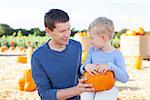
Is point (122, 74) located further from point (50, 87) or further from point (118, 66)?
point (50, 87)

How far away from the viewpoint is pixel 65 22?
10.8 ft

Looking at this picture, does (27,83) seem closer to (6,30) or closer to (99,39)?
(99,39)

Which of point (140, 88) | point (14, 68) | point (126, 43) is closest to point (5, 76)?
point (14, 68)

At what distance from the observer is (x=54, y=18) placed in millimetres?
3299

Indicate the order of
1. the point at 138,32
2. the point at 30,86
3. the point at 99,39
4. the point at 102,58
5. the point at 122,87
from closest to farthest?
the point at 99,39
the point at 102,58
the point at 30,86
the point at 122,87
the point at 138,32

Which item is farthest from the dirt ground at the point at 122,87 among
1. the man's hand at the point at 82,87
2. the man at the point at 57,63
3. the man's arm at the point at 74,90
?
the man's hand at the point at 82,87

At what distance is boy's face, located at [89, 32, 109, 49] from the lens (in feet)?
11.0

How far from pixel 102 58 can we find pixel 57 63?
1.21ft

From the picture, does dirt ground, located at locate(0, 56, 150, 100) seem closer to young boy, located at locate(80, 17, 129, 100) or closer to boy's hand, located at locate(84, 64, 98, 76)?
young boy, located at locate(80, 17, 129, 100)

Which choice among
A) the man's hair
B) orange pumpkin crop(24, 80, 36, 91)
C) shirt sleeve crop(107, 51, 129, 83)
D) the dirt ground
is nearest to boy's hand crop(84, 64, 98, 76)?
shirt sleeve crop(107, 51, 129, 83)

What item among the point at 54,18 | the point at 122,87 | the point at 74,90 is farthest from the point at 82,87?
the point at 122,87

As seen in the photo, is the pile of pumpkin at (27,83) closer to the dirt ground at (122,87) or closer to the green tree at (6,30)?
the dirt ground at (122,87)

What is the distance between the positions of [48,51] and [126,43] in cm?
1024

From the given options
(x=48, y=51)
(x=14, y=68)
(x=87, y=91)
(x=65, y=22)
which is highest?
(x=65, y=22)
